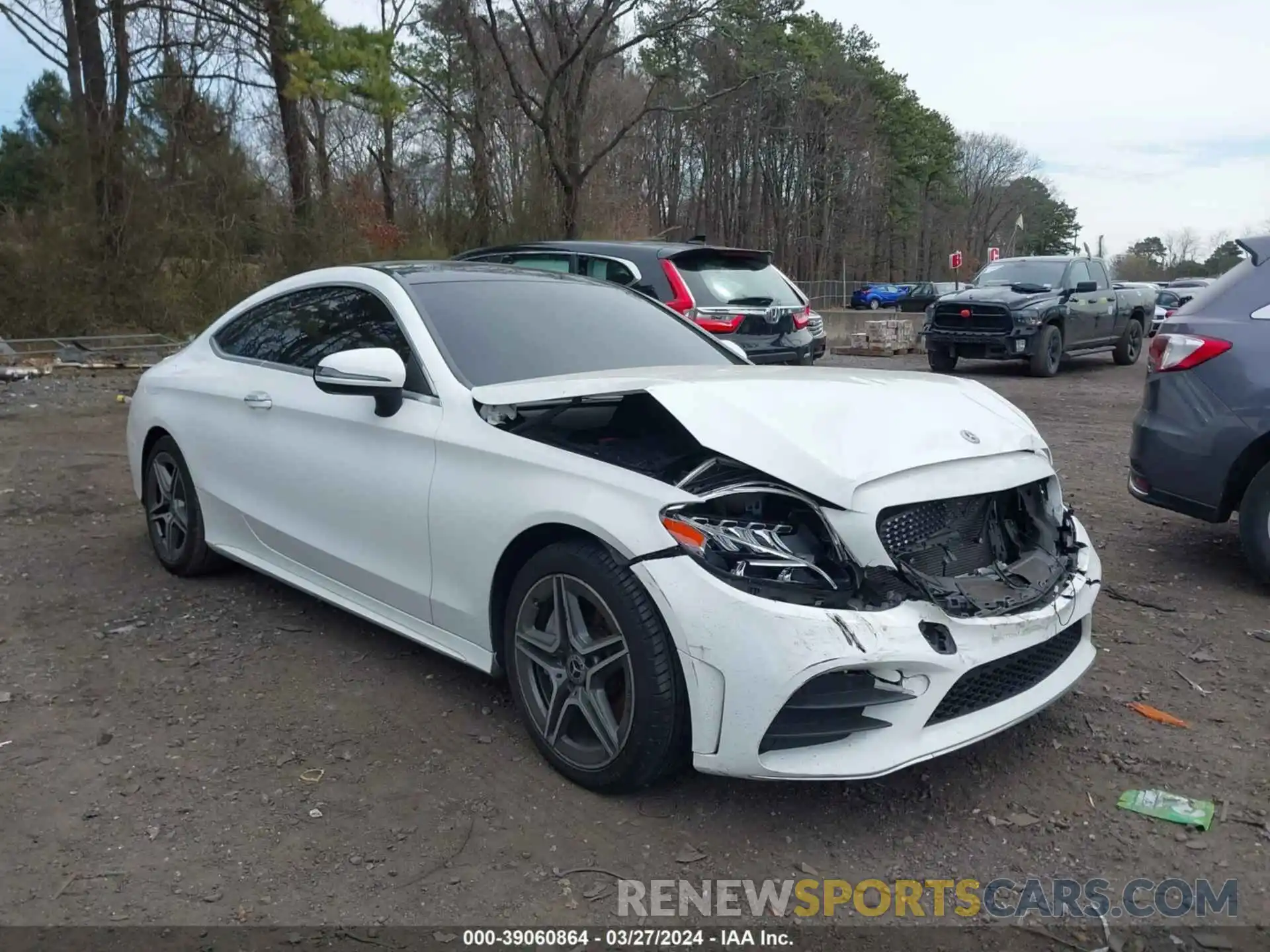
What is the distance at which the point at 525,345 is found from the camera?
13.0ft

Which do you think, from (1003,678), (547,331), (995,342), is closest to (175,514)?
(547,331)

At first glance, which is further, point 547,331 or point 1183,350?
point 1183,350

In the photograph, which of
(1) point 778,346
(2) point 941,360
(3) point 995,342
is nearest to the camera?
(1) point 778,346

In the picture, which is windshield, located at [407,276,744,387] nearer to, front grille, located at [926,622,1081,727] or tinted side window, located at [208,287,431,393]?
tinted side window, located at [208,287,431,393]

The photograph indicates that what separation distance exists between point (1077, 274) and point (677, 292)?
31.5 ft

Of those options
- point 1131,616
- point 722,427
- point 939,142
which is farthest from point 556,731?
point 939,142

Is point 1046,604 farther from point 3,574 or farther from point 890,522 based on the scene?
point 3,574

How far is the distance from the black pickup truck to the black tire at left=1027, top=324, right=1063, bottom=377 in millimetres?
12

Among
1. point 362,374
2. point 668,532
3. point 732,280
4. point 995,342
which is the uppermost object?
point 732,280

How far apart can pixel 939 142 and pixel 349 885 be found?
66.8 metres

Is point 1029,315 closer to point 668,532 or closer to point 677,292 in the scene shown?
point 677,292

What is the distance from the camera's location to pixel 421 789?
3154mm

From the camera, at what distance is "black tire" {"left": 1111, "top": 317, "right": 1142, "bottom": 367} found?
57.8 ft

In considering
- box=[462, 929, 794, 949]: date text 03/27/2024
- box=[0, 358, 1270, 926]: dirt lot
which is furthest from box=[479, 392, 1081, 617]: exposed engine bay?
box=[462, 929, 794, 949]: date text 03/27/2024
